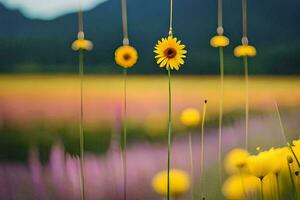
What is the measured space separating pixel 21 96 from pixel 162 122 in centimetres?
65

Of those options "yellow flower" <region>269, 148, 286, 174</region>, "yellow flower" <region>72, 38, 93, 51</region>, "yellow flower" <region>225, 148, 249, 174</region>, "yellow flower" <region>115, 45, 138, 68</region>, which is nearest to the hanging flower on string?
"yellow flower" <region>72, 38, 93, 51</region>

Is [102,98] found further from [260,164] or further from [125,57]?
[260,164]

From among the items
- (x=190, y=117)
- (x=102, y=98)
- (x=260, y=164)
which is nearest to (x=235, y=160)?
(x=260, y=164)

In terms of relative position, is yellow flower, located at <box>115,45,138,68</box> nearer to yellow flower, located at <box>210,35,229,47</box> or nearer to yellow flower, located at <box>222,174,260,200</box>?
yellow flower, located at <box>210,35,229,47</box>

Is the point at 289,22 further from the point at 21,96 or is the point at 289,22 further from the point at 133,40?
the point at 21,96

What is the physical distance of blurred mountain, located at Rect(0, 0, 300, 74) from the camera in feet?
7.30

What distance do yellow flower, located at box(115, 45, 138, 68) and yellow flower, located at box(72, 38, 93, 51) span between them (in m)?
0.13

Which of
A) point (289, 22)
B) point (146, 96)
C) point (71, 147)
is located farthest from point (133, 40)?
point (289, 22)

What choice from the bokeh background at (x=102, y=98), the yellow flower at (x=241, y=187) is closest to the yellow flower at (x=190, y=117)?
the bokeh background at (x=102, y=98)

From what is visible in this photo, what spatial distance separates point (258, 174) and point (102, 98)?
80 centimetres

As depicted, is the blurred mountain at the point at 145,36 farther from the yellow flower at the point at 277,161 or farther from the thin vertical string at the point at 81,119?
the yellow flower at the point at 277,161

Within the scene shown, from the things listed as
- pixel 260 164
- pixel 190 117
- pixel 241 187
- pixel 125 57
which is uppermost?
pixel 125 57

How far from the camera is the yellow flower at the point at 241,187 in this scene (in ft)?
7.41

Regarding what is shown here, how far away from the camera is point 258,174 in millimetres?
2260
